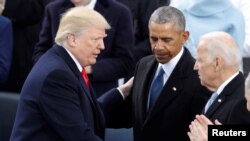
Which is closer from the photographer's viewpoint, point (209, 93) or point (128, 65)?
point (209, 93)

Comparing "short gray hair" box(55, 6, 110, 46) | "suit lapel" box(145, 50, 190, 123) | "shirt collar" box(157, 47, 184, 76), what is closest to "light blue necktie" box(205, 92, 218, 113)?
"suit lapel" box(145, 50, 190, 123)

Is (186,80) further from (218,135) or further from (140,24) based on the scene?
(140,24)

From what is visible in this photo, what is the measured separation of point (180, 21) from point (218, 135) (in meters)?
1.13

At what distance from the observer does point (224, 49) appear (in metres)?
4.91

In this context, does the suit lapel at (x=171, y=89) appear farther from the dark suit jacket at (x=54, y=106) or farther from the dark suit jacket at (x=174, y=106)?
the dark suit jacket at (x=54, y=106)

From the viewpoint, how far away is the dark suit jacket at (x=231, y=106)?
452 centimetres

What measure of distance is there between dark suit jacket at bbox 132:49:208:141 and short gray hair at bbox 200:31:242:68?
32 centimetres

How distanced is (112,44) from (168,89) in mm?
1306

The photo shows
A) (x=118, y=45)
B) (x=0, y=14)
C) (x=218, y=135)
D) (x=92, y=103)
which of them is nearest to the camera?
(x=218, y=135)

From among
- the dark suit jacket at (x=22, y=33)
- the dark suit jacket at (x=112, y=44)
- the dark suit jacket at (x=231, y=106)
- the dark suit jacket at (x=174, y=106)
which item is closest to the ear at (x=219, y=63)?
the dark suit jacket at (x=231, y=106)

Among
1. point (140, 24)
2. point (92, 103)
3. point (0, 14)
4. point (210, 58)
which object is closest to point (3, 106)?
point (0, 14)

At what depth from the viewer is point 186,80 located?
17.2 feet

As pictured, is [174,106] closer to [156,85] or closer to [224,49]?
[156,85]

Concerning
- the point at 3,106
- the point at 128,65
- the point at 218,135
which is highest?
the point at 218,135
